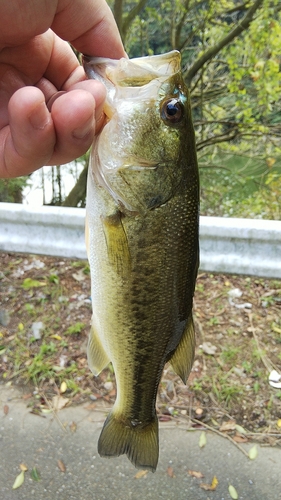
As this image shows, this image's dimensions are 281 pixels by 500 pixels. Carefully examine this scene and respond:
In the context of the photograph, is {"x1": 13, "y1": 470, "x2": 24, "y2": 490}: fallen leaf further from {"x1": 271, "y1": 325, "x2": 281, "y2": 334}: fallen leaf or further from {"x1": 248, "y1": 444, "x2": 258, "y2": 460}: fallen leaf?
{"x1": 271, "y1": 325, "x2": 281, "y2": 334}: fallen leaf

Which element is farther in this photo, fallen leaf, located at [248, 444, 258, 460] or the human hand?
fallen leaf, located at [248, 444, 258, 460]

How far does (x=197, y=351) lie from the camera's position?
9.35 ft

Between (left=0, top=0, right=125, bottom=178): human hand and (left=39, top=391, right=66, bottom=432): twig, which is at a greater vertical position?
(left=0, top=0, right=125, bottom=178): human hand

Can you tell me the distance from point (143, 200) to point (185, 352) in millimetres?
596

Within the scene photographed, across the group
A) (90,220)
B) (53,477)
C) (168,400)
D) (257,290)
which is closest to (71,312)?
(168,400)

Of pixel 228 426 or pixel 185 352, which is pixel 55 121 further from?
pixel 228 426

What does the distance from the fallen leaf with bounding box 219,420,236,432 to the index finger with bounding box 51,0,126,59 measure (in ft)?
6.55

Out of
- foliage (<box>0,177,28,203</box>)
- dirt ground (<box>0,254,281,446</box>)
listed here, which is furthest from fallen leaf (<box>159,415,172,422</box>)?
foliage (<box>0,177,28,203</box>)

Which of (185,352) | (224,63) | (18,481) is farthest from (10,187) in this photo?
(185,352)

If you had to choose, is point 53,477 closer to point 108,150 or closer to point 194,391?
point 194,391

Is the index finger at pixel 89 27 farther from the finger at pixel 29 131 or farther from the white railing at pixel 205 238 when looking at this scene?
the white railing at pixel 205 238

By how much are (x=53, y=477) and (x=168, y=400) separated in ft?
2.53

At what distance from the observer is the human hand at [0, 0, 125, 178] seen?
121 centimetres

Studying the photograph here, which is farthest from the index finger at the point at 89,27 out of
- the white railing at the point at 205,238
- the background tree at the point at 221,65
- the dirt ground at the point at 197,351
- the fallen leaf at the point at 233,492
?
the background tree at the point at 221,65
